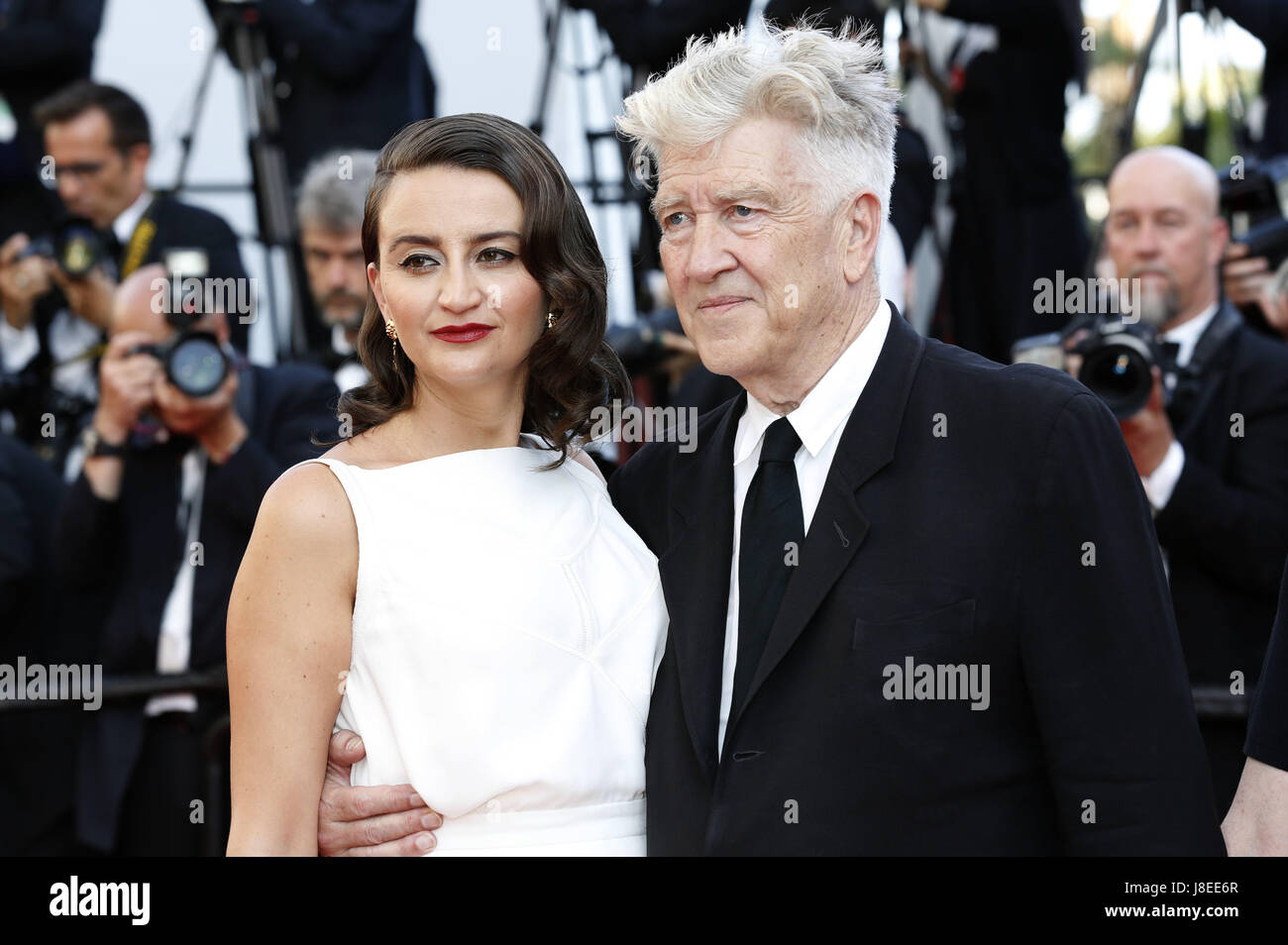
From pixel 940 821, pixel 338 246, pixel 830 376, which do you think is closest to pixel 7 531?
pixel 338 246

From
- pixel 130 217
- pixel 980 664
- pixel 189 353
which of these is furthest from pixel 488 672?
pixel 130 217

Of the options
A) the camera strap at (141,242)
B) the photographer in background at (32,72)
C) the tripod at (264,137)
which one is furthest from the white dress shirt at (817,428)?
the photographer in background at (32,72)

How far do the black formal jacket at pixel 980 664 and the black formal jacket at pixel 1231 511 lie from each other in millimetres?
1274

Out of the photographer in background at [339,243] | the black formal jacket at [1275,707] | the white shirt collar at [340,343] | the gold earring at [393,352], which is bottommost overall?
the black formal jacket at [1275,707]

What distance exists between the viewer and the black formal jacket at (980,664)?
2.00 m

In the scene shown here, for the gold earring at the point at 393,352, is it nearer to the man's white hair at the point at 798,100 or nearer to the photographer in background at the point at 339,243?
the man's white hair at the point at 798,100

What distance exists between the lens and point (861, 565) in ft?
6.93

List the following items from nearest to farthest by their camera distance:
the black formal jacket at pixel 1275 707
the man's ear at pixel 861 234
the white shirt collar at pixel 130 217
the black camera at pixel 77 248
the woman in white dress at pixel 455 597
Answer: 1. the black formal jacket at pixel 1275 707
2. the woman in white dress at pixel 455 597
3. the man's ear at pixel 861 234
4. the black camera at pixel 77 248
5. the white shirt collar at pixel 130 217

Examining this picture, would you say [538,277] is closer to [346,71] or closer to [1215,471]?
[1215,471]

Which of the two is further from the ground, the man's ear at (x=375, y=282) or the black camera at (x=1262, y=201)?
the black camera at (x=1262, y=201)

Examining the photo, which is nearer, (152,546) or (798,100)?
(798,100)

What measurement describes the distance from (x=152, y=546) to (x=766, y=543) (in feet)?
7.27

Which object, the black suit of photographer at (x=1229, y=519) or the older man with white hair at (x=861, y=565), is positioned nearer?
the older man with white hair at (x=861, y=565)
